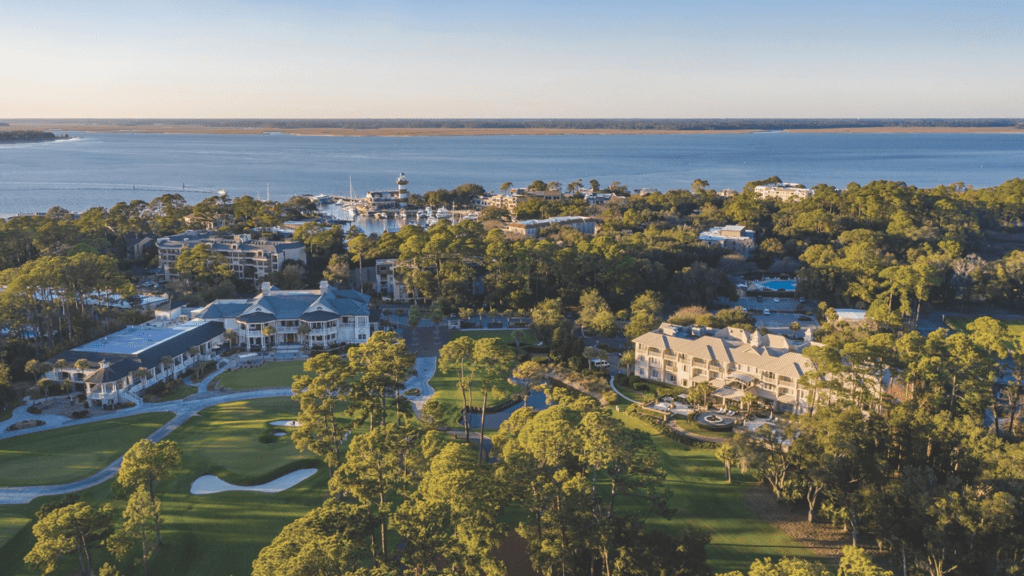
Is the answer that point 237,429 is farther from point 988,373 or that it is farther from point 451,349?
point 988,373

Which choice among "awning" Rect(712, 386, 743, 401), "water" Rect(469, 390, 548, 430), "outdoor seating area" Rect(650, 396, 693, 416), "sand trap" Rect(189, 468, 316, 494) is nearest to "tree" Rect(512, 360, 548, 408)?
"water" Rect(469, 390, 548, 430)

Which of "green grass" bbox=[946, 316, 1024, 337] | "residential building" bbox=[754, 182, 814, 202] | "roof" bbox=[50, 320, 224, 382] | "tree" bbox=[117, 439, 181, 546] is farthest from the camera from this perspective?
"residential building" bbox=[754, 182, 814, 202]

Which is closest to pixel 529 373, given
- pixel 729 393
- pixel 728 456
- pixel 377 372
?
pixel 377 372

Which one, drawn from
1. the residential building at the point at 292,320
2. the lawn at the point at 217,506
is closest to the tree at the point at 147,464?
the lawn at the point at 217,506

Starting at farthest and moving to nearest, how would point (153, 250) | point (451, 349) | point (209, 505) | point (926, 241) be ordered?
point (153, 250)
point (926, 241)
point (451, 349)
point (209, 505)

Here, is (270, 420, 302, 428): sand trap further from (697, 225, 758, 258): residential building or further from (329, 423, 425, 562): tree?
(697, 225, 758, 258): residential building

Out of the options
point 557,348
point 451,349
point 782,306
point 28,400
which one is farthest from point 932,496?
point 28,400
